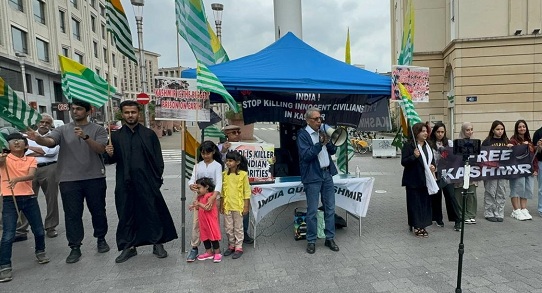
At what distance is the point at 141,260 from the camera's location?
461cm

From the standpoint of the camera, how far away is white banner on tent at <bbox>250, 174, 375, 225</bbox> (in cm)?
496

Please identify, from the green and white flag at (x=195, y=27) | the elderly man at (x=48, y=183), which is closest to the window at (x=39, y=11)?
the green and white flag at (x=195, y=27)

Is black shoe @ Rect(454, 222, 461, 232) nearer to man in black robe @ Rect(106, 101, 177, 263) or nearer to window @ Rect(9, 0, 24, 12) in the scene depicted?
man in black robe @ Rect(106, 101, 177, 263)

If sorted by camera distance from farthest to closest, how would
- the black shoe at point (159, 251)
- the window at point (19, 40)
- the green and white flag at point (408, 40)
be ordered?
the window at point (19, 40), the green and white flag at point (408, 40), the black shoe at point (159, 251)

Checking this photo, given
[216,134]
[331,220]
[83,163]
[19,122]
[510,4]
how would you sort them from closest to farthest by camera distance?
[19,122] → [83,163] → [331,220] → [216,134] → [510,4]

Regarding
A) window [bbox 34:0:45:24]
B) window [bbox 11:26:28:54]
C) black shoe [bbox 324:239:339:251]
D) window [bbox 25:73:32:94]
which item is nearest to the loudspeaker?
black shoe [bbox 324:239:339:251]

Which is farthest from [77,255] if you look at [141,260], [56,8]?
[56,8]

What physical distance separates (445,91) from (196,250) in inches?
840

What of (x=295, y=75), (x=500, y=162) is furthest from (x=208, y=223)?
(x=500, y=162)

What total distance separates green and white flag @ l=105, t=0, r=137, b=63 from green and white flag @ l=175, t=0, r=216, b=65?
86cm

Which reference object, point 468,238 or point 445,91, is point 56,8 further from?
point 468,238

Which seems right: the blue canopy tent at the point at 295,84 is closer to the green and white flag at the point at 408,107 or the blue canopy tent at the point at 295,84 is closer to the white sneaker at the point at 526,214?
the green and white flag at the point at 408,107

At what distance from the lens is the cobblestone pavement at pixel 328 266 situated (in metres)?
3.79

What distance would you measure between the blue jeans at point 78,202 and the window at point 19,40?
29.4m
